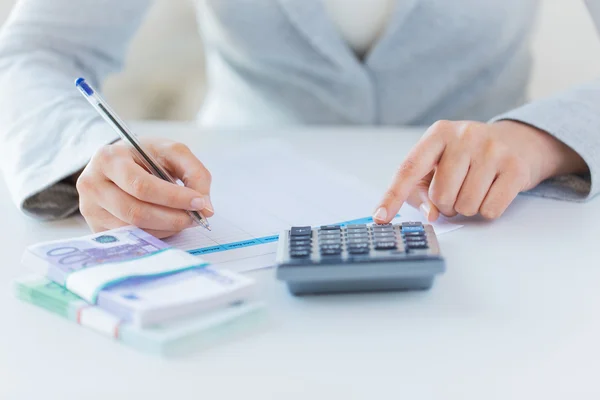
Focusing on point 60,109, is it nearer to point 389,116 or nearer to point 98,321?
point 98,321

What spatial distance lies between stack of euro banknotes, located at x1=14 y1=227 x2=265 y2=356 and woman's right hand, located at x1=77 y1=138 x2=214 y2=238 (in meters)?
0.04

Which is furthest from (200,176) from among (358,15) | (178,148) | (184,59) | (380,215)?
(184,59)

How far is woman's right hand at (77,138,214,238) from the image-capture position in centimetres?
50

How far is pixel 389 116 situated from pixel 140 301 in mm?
660

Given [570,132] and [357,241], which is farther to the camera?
[570,132]

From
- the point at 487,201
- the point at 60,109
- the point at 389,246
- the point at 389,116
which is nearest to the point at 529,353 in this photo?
the point at 389,246

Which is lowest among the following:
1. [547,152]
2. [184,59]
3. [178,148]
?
[184,59]

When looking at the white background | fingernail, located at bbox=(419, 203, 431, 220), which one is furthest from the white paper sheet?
the white background

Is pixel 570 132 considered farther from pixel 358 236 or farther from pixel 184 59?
pixel 184 59

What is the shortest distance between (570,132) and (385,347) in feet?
1.10

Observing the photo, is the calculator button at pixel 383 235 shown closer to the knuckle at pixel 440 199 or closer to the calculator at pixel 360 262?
the calculator at pixel 360 262

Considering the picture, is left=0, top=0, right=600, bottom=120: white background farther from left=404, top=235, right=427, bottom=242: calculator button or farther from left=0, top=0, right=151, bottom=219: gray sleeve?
left=404, top=235, right=427, bottom=242: calculator button

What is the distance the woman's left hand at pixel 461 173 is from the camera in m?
0.54

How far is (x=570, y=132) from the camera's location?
2.06 feet
